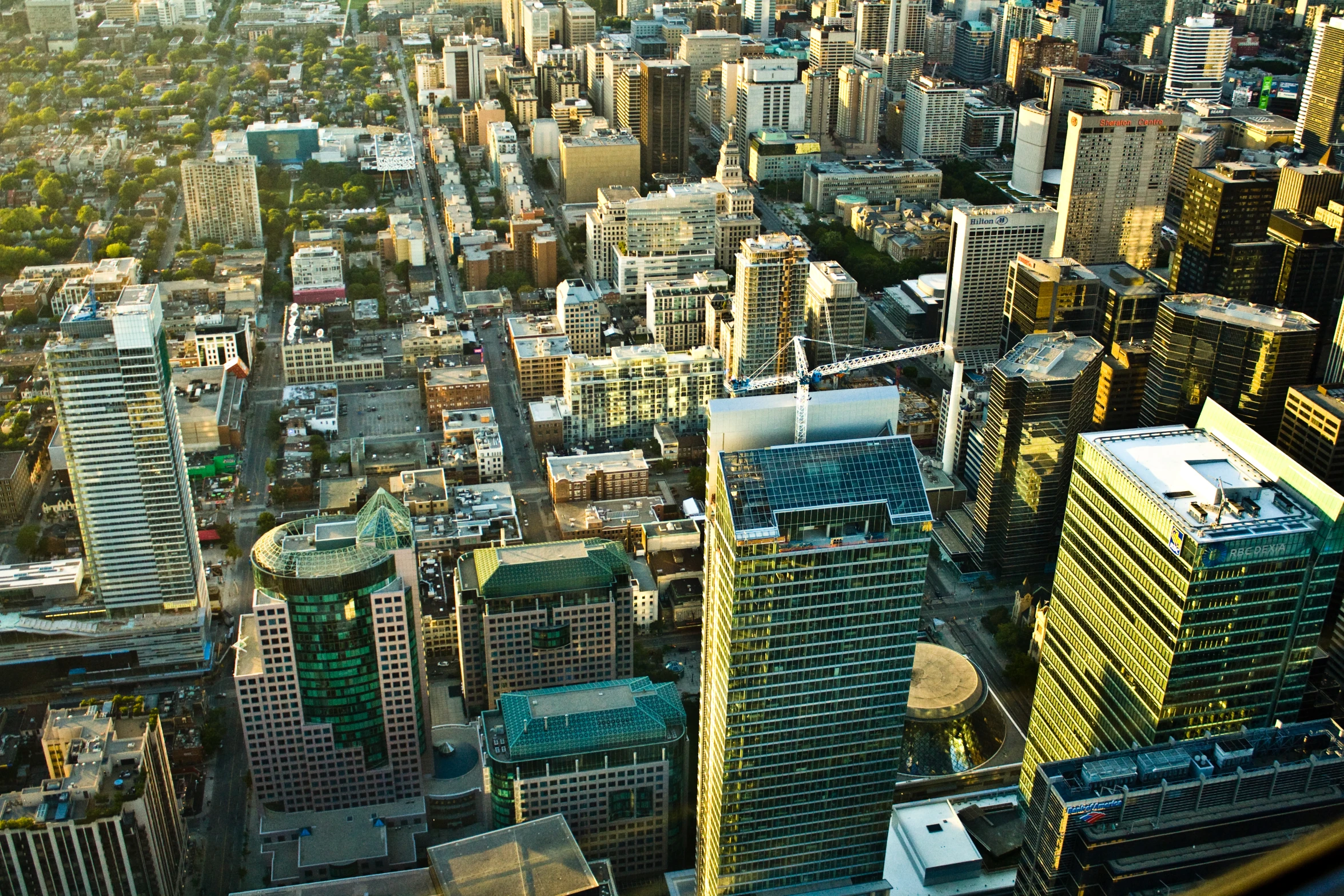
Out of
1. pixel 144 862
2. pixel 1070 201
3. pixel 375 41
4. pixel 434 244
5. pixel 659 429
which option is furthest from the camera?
pixel 375 41

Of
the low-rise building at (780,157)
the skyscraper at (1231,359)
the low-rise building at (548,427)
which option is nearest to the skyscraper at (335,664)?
the low-rise building at (548,427)

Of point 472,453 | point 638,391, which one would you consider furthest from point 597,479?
point 638,391

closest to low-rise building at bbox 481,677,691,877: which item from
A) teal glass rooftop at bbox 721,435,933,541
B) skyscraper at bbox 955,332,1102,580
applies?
teal glass rooftop at bbox 721,435,933,541

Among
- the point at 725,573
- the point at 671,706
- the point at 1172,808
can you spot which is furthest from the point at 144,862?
the point at 1172,808

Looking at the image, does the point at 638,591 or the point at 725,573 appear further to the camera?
the point at 638,591

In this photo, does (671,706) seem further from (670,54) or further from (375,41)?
(375,41)

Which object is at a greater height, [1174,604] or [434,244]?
[1174,604]

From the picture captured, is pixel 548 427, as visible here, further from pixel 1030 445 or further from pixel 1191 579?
pixel 1191 579
